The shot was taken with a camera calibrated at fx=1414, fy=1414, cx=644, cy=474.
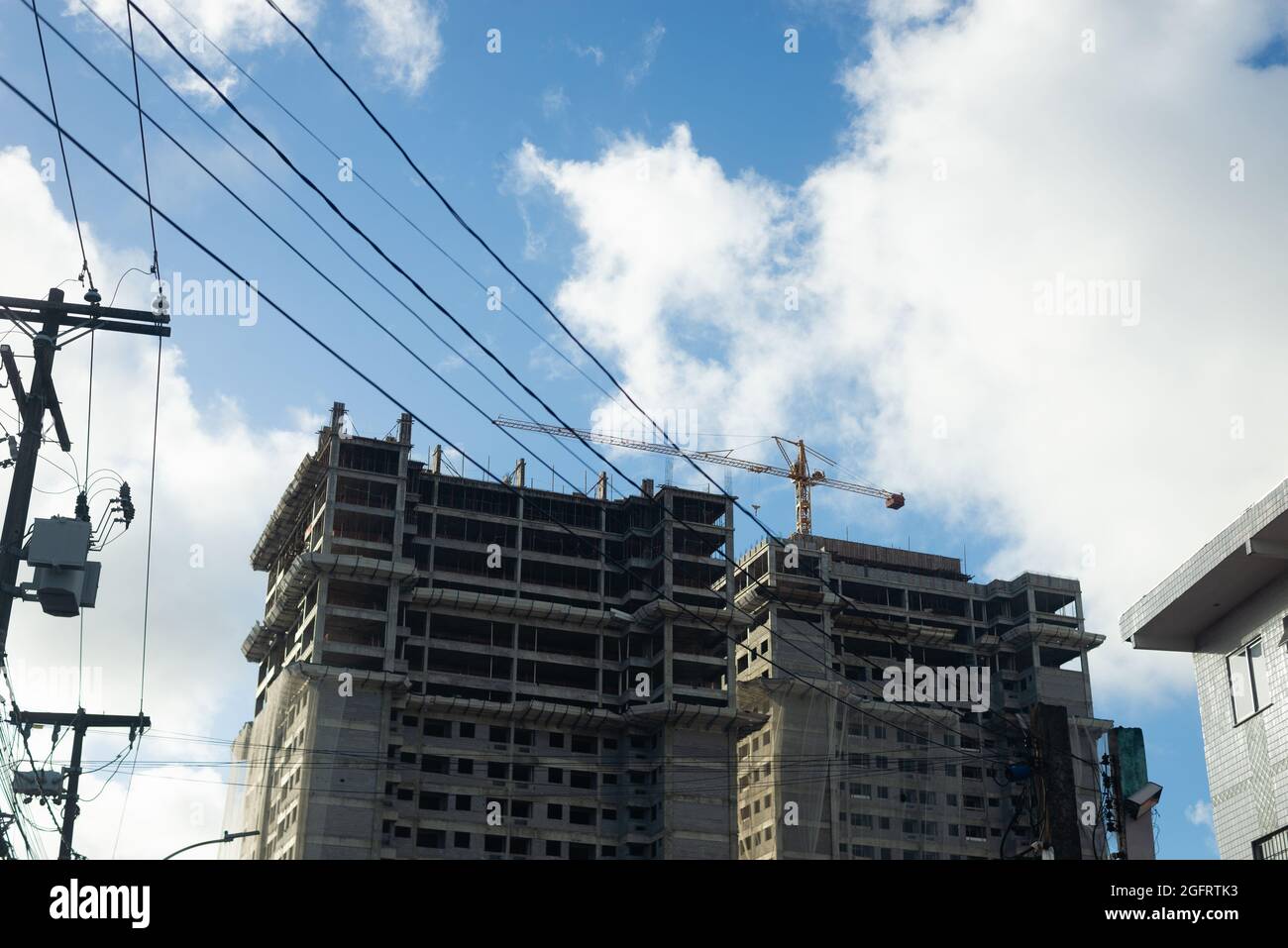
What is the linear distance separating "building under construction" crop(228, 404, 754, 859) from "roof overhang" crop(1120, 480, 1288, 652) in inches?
3019

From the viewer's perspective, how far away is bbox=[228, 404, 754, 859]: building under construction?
115 m

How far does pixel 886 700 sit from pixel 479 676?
141 feet

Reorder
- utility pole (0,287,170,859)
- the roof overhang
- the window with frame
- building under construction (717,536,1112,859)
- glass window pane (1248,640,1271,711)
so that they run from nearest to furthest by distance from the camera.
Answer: utility pole (0,287,170,859), the roof overhang, glass window pane (1248,640,1271,711), the window with frame, building under construction (717,536,1112,859)

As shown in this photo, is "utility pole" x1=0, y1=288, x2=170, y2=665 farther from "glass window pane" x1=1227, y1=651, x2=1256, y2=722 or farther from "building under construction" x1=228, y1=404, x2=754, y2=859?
"building under construction" x1=228, y1=404, x2=754, y2=859

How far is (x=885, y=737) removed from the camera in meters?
141

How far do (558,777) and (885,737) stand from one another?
119 feet

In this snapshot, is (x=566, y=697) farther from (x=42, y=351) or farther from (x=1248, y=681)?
Answer: (x=42, y=351)

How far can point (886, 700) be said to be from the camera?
143 m

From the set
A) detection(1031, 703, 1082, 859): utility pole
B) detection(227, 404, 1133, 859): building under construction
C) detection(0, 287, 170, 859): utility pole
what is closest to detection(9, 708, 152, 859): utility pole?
detection(0, 287, 170, 859): utility pole

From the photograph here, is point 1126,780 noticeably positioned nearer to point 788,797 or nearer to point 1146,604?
point 1146,604
